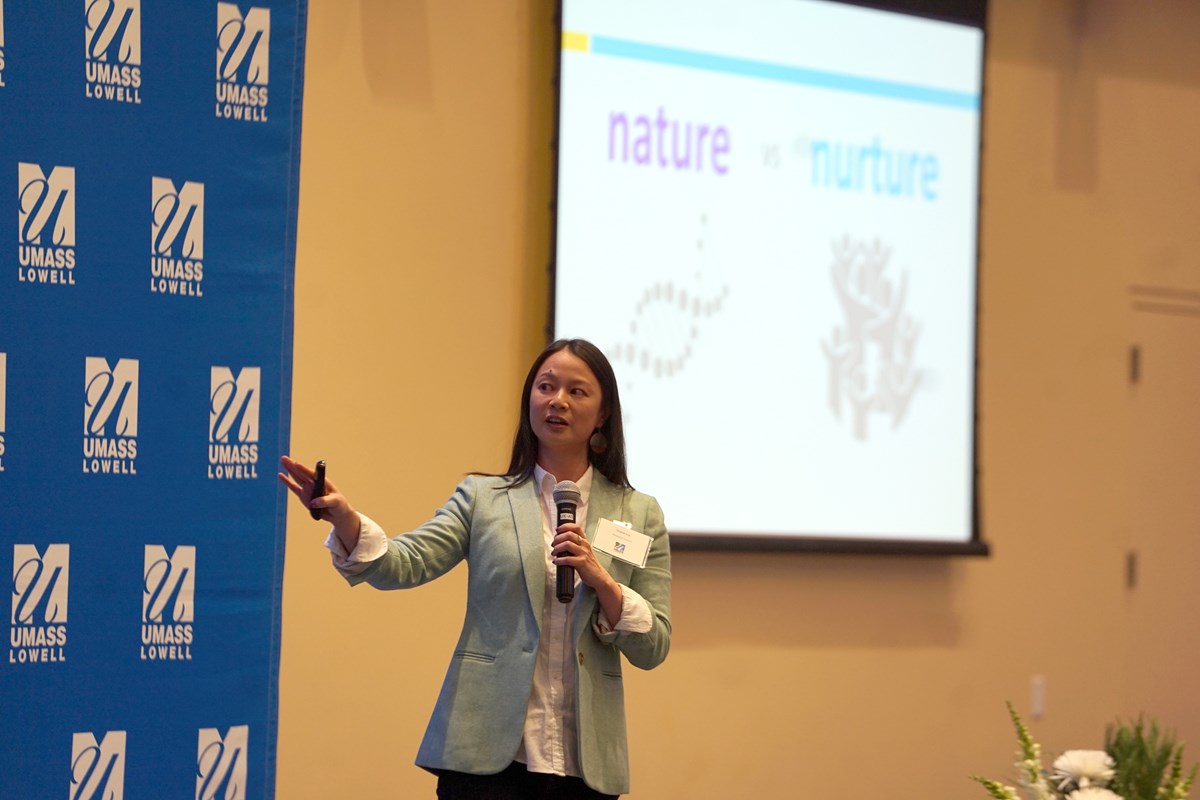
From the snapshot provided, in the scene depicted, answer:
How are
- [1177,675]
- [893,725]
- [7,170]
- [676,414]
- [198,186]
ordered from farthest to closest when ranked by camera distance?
[1177,675] < [893,725] < [676,414] < [198,186] < [7,170]

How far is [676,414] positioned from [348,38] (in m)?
1.44

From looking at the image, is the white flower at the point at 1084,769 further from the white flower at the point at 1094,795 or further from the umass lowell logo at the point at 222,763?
the umass lowell logo at the point at 222,763

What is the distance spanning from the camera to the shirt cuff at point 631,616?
2178 mm

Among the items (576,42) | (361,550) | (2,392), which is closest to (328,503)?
(361,550)

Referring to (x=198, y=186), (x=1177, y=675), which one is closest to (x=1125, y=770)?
(x=198, y=186)

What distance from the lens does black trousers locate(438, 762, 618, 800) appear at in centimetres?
218

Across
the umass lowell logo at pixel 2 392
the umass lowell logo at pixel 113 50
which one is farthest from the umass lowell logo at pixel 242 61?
the umass lowell logo at pixel 2 392

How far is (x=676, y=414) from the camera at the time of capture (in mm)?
3967

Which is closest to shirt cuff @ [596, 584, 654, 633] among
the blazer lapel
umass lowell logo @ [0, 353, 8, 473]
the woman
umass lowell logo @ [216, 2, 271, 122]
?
the woman

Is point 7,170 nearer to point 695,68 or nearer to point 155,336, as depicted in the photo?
point 155,336

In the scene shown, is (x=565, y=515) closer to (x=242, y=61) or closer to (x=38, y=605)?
(x=38, y=605)

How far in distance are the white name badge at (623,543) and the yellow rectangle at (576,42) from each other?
6.69 ft

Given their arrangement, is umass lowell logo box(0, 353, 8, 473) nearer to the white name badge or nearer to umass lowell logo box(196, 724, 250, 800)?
umass lowell logo box(196, 724, 250, 800)

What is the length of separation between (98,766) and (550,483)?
111 centimetres
